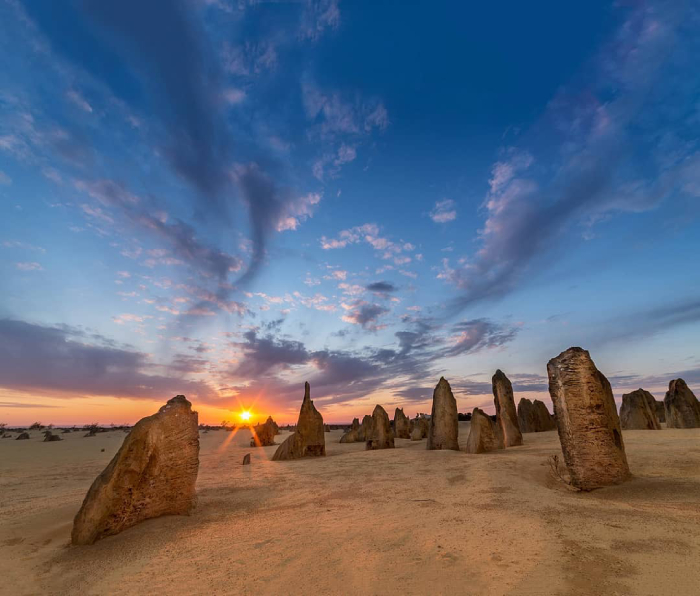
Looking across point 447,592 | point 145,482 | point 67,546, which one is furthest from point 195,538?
point 447,592

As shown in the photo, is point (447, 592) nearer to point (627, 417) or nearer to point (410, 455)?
point (410, 455)

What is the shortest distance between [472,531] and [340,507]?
9.96 feet

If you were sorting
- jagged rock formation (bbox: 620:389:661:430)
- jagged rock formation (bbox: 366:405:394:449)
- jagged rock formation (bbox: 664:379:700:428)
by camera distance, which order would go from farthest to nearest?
1. jagged rock formation (bbox: 366:405:394:449)
2. jagged rock formation (bbox: 620:389:661:430)
3. jagged rock formation (bbox: 664:379:700:428)

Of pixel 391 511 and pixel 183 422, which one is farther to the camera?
pixel 183 422

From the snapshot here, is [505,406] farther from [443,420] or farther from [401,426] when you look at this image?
[401,426]

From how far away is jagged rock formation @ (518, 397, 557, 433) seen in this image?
25.5 meters

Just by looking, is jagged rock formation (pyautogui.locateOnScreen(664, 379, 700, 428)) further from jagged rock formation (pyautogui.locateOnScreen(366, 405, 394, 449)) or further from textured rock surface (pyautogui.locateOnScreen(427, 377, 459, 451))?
jagged rock formation (pyautogui.locateOnScreen(366, 405, 394, 449))

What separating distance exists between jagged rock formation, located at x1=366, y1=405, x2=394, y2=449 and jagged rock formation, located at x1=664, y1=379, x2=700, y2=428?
16060mm

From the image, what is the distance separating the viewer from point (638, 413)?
65.4ft

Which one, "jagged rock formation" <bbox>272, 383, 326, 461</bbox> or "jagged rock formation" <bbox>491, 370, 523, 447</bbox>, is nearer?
"jagged rock formation" <bbox>491, 370, 523, 447</bbox>

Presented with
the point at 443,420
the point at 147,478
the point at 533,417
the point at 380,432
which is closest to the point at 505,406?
the point at 443,420

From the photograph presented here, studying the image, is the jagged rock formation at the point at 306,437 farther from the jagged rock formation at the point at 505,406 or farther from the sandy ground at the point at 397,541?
the jagged rock formation at the point at 505,406

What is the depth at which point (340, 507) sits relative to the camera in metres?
7.29

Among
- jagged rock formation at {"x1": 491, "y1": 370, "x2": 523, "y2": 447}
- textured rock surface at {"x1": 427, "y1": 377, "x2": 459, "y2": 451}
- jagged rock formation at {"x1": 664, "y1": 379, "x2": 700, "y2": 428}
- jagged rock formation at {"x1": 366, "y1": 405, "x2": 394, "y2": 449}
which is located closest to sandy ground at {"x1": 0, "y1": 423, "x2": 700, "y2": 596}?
textured rock surface at {"x1": 427, "y1": 377, "x2": 459, "y2": 451}
